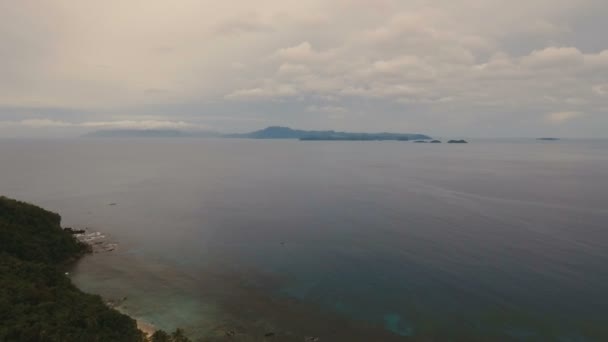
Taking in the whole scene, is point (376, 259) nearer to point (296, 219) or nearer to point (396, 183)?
point (296, 219)

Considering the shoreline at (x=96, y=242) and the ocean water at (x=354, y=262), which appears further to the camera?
the shoreline at (x=96, y=242)

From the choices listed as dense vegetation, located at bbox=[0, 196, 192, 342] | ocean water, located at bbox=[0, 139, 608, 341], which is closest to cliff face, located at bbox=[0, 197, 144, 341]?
dense vegetation, located at bbox=[0, 196, 192, 342]

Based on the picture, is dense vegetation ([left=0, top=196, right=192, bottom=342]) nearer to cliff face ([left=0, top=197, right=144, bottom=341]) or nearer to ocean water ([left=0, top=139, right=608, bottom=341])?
cliff face ([left=0, top=197, right=144, bottom=341])

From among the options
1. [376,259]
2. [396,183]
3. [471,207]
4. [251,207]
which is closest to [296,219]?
[251,207]

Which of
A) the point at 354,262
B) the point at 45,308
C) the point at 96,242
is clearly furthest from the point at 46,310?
the point at 354,262

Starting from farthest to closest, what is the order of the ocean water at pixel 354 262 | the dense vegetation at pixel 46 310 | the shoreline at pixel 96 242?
the shoreline at pixel 96 242 → the ocean water at pixel 354 262 → the dense vegetation at pixel 46 310

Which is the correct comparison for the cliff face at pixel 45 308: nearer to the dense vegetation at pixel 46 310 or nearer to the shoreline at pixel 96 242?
the dense vegetation at pixel 46 310

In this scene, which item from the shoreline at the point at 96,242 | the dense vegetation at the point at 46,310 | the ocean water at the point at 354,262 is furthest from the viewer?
the shoreline at the point at 96,242

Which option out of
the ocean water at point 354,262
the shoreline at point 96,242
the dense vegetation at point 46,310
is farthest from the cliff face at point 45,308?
the shoreline at point 96,242

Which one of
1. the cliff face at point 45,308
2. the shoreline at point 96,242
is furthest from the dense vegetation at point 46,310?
the shoreline at point 96,242

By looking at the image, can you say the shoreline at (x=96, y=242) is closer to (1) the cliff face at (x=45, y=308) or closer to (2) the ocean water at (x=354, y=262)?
(2) the ocean water at (x=354, y=262)

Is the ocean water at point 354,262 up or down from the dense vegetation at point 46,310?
down

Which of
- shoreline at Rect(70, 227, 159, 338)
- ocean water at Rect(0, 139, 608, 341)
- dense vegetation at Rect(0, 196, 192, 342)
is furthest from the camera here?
shoreline at Rect(70, 227, 159, 338)
